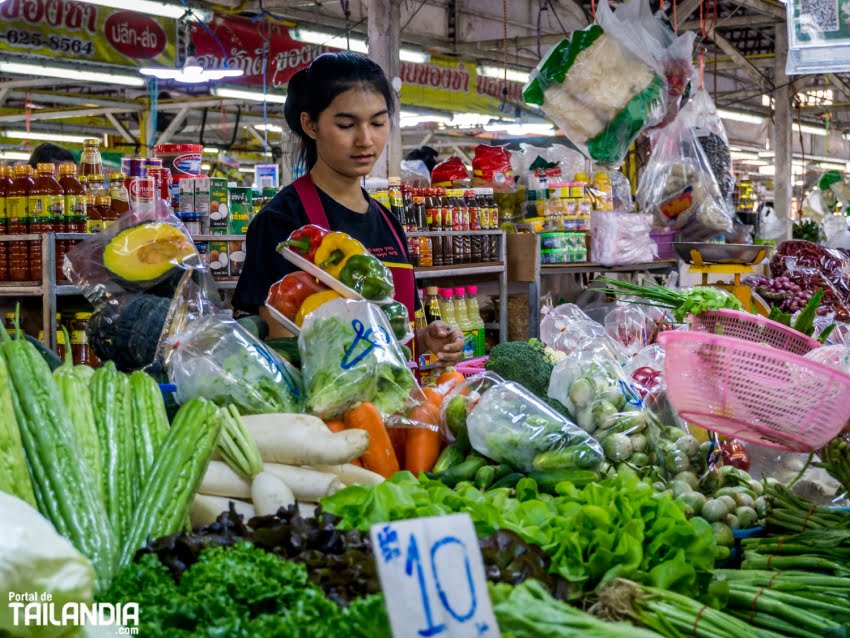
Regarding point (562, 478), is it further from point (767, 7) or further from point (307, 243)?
point (767, 7)

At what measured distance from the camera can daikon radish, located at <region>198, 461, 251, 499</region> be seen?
176cm

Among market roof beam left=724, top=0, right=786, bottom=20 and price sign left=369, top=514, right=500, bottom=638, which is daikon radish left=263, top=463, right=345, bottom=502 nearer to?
price sign left=369, top=514, right=500, bottom=638

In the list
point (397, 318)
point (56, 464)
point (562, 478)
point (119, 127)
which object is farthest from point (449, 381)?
point (119, 127)

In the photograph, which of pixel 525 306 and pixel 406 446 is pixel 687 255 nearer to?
pixel 525 306

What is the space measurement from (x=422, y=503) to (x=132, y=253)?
1.22m

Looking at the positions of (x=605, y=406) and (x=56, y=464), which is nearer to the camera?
(x=56, y=464)

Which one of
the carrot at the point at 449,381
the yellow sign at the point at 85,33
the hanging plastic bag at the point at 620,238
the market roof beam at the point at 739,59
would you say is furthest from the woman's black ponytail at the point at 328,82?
the market roof beam at the point at 739,59

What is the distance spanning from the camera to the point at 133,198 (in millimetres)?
4246

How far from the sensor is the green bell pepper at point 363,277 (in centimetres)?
235

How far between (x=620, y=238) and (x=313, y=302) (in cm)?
477

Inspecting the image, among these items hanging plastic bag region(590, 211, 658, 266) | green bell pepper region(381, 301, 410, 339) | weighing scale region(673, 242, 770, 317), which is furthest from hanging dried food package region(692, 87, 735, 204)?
green bell pepper region(381, 301, 410, 339)

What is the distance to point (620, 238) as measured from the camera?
22.2 ft

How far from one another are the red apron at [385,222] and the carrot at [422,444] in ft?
2.95

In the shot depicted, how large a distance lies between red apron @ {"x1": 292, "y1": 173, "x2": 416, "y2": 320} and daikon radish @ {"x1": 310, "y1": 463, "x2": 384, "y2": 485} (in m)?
1.19
